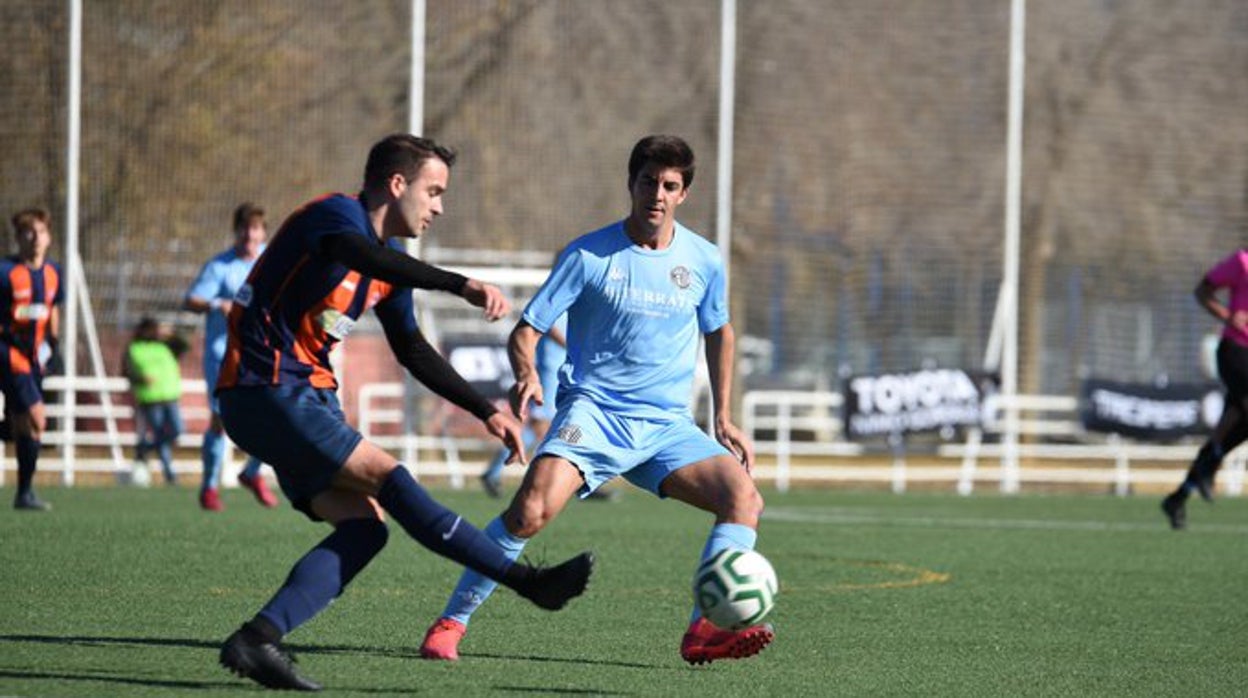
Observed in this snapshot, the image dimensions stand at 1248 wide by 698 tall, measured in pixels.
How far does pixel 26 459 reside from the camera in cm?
1566

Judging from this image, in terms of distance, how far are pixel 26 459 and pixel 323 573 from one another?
30.7 feet

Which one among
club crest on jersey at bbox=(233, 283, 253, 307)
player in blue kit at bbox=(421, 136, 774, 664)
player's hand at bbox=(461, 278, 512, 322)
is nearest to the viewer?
player's hand at bbox=(461, 278, 512, 322)

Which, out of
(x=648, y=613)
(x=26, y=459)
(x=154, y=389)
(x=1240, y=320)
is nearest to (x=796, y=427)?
(x=154, y=389)

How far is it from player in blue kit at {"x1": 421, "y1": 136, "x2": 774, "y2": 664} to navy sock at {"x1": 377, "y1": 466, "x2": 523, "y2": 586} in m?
0.95

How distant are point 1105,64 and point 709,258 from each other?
21.8 metres

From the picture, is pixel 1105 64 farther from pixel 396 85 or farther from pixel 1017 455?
pixel 396 85

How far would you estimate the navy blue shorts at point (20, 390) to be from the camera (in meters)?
15.3

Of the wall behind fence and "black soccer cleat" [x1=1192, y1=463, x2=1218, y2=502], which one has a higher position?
the wall behind fence

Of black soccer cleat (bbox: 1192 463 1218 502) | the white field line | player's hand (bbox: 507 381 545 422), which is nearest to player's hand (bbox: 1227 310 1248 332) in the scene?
black soccer cleat (bbox: 1192 463 1218 502)

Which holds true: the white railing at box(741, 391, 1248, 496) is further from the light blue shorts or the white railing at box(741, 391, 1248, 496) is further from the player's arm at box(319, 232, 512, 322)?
A: the player's arm at box(319, 232, 512, 322)

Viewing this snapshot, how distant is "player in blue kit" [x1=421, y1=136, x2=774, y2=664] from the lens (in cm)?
807

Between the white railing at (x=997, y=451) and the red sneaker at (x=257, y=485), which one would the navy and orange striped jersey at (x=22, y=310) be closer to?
the red sneaker at (x=257, y=485)

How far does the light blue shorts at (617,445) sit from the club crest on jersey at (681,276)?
543mm

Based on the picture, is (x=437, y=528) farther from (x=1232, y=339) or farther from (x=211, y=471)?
(x=1232, y=339)
